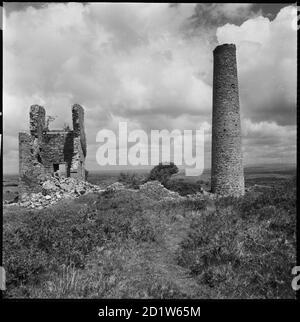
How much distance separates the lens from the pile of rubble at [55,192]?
17992 mm

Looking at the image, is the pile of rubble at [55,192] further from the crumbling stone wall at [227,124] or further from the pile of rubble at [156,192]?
the crumbling stone wall at [227,124]

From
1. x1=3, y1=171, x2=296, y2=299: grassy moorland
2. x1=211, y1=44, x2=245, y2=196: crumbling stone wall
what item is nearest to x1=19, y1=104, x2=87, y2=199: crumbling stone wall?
x1=211, y1=44, x2=245, y2=196: crumbling stone wall

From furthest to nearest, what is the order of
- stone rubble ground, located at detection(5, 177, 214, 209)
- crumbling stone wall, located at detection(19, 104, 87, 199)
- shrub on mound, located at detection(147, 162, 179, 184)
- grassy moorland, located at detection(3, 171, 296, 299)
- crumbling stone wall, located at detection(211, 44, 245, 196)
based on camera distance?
shrub on mound, located at detection(147, 162, 179, 184)
crumbling stone wall, located at detection(19, 104, 87, 199)
crumbling stone wall, located at detection(211, 44, 245, 196)
stone rubble ground, located at detection(5, 177, 214, 209)
grassy moorland, located at detection(3, 171, 296, 299)

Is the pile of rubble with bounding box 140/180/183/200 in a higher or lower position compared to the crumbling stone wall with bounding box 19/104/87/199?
lower

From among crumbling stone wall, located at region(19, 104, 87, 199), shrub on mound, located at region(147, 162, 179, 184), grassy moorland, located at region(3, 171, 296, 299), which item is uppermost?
crumbling stone wall, located at region(19, 104, 87, 199)

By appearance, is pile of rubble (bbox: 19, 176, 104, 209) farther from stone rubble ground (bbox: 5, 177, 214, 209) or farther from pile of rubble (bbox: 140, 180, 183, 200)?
pile of rubble (bbox: 140, 180, 183, 200)

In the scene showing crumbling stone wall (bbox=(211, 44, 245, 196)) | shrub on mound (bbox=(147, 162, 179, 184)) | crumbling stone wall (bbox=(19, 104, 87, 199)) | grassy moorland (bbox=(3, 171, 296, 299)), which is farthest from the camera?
shrub on mound (bbox=(147, 162, 179, 184))

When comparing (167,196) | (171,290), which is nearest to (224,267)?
(171,290)

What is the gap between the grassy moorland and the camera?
17.9 feet

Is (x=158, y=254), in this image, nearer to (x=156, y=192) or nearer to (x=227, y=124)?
(x=156, y=192)

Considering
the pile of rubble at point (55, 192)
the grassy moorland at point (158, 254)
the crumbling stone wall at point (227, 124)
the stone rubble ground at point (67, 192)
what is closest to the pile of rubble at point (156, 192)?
the stone rubble ground at point (67, 192)

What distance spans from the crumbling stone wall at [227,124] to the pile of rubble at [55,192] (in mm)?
8398

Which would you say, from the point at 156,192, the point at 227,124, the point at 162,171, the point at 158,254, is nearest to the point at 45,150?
the point at 156,192

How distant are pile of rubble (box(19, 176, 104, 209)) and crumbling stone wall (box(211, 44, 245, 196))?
8.40 meters
